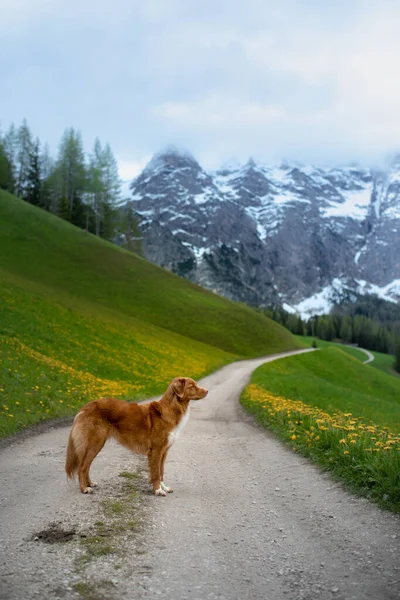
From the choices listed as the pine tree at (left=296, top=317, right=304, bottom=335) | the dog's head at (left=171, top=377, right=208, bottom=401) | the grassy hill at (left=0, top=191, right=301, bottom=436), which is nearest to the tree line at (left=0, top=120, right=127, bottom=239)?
the grassy hill at (left=0, top=191, right=301, bottom=436)

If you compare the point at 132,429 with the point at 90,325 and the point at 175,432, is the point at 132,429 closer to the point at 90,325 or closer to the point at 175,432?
the point at 175,432

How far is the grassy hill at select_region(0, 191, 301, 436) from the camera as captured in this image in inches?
822

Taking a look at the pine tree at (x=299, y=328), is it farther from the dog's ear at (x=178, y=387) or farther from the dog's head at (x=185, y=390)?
the dog's ear at (x=178, y=387)

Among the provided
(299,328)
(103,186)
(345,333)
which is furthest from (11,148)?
(345,333)

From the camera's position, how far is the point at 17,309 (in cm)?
3288

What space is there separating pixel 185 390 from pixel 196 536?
11.1 feet

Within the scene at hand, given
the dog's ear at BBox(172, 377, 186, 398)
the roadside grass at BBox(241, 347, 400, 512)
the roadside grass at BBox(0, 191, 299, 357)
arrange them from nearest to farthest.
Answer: the roadside grass at BBox(241, 347, 400, 512)
the dog's ear at BBox(172, 377, 186, 398)
the roadside grass at BBox(0, 191, 299, 357)

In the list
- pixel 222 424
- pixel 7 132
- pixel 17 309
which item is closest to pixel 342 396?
pixel 222 424

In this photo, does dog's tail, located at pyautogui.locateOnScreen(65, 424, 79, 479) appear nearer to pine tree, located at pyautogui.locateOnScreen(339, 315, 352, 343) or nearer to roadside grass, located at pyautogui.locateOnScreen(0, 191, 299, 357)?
roadside grass, located at pyautogui.locateOnScreen(0, 191, 299, 357)

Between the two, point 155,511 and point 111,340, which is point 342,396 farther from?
point 155,511

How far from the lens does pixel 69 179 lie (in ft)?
311

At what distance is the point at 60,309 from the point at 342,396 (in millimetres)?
26425

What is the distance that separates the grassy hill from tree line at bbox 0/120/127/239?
1411cm

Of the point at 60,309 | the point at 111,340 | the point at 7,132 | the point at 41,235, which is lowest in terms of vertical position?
the point at 111,340
